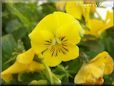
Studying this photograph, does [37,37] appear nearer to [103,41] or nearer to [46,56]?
[46,56]

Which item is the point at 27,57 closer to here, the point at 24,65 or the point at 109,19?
the point at 24,65

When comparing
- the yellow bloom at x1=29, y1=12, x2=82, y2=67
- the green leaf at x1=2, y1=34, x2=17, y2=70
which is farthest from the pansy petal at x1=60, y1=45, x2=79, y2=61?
the green leaf at x1=2, y1=34, x2=17, y2=70

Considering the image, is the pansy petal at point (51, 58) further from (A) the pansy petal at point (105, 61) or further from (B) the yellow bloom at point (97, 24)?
(B) the yellow bloom at point (97, 24)

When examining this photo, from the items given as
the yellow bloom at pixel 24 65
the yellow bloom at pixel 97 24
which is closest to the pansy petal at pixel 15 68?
the yellow bloom at pixel 24 65

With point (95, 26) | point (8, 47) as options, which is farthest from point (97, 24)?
point (8, 47)

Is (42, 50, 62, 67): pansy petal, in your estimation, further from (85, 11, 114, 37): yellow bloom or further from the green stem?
(85, 11, 114, 37): yellow bloom

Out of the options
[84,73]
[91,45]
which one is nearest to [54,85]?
[84,73]
